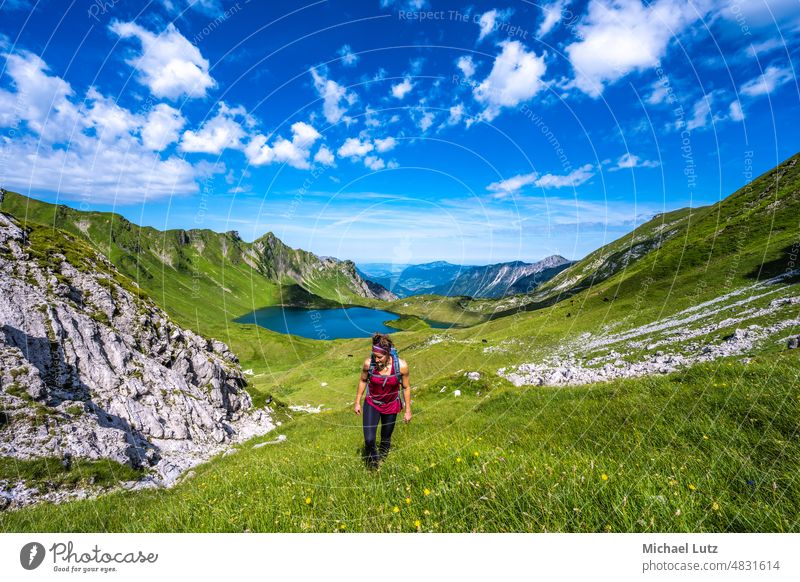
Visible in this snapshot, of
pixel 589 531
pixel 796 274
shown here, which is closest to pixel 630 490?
pixel 589 531

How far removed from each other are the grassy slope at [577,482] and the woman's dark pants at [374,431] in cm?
67

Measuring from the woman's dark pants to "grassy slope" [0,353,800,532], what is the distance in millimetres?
674

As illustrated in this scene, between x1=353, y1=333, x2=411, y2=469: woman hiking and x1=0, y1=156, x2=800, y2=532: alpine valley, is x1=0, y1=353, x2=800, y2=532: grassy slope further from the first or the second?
x1=353, y1=333, x2=411, y2=469: woman hiking

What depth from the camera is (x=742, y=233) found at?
81.8m

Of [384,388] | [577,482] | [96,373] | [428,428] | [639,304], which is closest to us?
[577,482]

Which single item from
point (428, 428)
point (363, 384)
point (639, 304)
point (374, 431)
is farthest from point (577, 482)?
point (639, 304)

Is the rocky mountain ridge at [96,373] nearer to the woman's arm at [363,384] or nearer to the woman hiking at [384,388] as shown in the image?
the woman's arm at [363,384]

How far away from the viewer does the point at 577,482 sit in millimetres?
4176

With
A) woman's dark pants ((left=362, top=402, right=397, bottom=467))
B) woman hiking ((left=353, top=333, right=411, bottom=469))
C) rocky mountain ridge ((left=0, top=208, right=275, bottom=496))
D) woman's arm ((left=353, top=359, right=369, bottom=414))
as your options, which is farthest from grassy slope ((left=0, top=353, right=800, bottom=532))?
rocky mountain ridge ((left=0, top=208, right=275, bottom=496))

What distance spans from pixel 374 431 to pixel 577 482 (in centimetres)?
528

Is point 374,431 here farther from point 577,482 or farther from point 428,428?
point 428,428

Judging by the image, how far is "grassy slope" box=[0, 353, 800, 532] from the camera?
370cm
